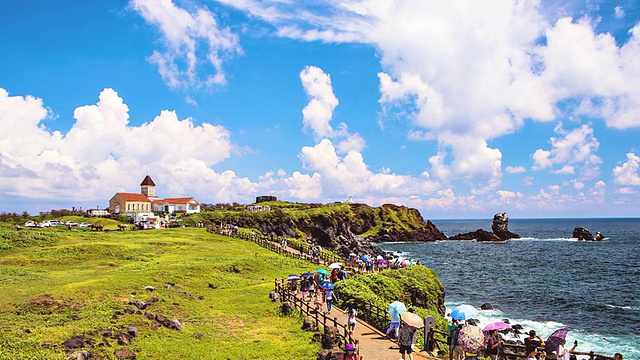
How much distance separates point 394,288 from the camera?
35.9 meters

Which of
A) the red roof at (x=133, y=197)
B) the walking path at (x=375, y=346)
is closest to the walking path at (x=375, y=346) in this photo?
the walking path at (x=375, y=346)

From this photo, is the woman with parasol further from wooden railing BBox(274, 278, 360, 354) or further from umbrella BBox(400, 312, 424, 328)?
wooden railing BBox(274, 278, 360, 354)

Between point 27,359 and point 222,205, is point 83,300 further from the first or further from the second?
point 222,205

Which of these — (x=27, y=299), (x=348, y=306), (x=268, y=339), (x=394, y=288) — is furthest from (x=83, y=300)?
(x=394, y=288)

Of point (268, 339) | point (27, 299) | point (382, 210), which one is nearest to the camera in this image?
point (268, 339)

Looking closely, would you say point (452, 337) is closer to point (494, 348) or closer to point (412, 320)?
point (494, 348)

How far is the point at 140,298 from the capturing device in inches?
1124

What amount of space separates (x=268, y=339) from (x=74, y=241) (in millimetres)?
39741

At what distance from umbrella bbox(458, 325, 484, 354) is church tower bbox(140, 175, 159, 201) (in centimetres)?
11292

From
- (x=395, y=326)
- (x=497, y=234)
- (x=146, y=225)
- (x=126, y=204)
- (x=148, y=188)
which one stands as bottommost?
(x=497, y=234)

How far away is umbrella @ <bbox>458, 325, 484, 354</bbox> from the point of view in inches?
725

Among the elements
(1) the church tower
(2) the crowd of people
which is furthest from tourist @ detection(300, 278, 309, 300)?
(1) the church tower

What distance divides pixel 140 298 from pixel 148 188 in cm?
9732

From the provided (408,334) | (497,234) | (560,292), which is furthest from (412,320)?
(497,234)
